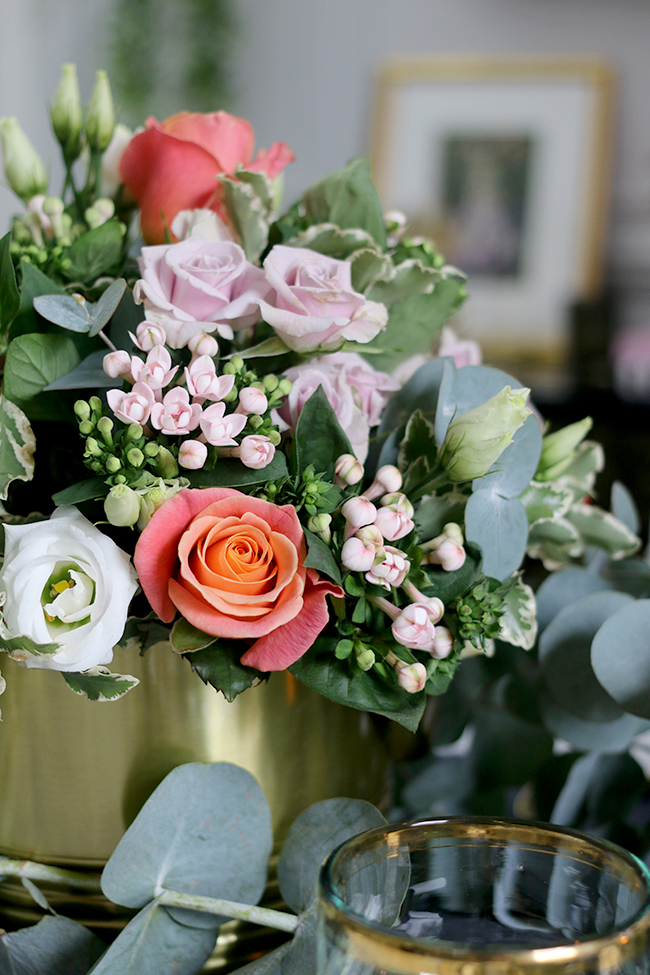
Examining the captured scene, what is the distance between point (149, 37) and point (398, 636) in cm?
297

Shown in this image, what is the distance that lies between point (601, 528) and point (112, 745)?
0.85ft

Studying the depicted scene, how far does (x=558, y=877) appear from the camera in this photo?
0.82ft

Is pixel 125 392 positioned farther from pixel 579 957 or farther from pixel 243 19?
pixel 243 19

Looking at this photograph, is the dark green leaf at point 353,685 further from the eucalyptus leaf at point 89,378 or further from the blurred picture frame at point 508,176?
the blurred picture frame at point 508,176

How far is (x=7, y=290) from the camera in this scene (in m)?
0.32

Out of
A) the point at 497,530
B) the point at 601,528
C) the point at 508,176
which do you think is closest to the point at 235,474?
the point at 497,530

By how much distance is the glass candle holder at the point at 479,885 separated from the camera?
0.23m

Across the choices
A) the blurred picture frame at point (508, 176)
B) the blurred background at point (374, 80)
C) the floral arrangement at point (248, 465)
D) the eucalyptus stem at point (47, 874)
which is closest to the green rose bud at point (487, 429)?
the floral arrangement at point (248, 465)

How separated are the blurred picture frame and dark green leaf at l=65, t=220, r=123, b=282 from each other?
7.81 feet

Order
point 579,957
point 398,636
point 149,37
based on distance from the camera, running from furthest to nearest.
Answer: point 149,37 → point 398,636 → point 579,957

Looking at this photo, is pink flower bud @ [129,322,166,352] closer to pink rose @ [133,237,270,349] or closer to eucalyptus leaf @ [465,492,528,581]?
pink rose @ [133,237,270,349]

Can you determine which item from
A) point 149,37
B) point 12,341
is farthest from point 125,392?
point 149,37

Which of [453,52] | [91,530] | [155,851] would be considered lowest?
[155,851]

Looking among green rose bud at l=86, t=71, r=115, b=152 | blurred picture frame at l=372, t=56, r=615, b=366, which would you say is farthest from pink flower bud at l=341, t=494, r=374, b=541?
blurred picture frame at l=372, t=56, r=615, b=366
